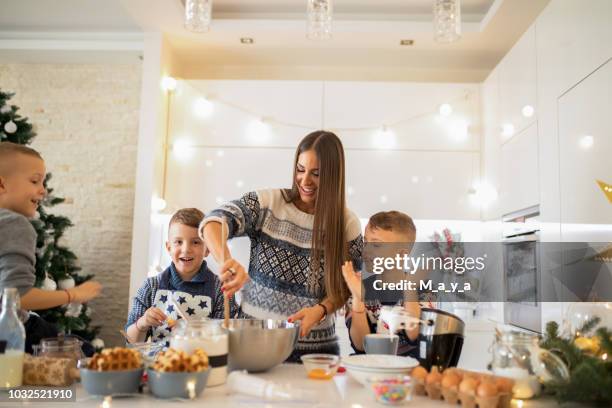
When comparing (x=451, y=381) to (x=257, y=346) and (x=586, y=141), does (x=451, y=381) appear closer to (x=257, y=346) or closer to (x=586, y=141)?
(x=257, y=346)

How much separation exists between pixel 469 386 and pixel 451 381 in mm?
43

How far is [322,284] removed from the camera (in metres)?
1.60

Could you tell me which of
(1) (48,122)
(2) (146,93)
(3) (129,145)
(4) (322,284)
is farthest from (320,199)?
(1) (48,122)

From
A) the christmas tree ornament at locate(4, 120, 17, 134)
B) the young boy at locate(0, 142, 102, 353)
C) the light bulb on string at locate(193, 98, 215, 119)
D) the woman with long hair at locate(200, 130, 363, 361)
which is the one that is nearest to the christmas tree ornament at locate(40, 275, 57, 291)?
the christmas tree ornament at locate(4, 120, 17, 134)

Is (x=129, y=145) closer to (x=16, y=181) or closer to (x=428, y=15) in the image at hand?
(x=428, y=15)

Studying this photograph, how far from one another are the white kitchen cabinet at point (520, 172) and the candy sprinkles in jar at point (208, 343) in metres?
2.10

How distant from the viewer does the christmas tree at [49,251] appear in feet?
9.93

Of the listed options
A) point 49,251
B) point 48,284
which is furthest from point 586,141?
point 49,251

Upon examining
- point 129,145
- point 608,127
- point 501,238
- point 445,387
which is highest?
point 129,145

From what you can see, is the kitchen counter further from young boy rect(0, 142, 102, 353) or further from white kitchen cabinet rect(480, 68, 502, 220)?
white kitchen cabinet rect(480, 68, 502, 220)

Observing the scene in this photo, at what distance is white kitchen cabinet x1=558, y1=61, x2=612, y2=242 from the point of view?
6.55 ft

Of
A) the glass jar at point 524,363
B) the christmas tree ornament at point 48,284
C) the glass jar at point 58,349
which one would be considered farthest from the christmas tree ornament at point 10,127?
the glass jar at point 524,363

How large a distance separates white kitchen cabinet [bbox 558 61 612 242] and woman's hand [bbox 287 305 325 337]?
49.0 inches

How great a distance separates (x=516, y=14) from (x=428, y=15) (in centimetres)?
57
